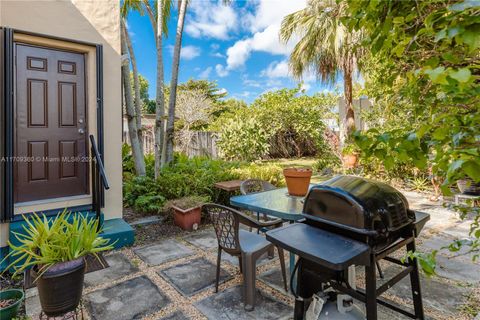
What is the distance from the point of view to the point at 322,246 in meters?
1.30

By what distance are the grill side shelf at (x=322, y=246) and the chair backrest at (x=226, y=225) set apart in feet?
2.30

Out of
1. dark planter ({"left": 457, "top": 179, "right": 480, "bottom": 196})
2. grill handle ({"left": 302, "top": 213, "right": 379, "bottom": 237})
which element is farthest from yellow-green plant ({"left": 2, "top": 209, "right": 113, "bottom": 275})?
dark planter ({"left": 457, "top": 179, "right": 480, "bottom": 196})

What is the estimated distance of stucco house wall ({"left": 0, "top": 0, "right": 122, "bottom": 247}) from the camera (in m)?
2.97

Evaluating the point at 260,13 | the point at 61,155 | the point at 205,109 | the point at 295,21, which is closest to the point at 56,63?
the point at 61,155

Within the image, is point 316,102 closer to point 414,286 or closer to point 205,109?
point 205,109

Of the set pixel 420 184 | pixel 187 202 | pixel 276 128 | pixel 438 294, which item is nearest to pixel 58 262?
pixel 187 202

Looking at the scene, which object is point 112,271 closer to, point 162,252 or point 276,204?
point 162,252

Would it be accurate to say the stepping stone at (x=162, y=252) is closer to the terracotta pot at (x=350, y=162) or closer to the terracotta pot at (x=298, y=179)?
the terracotta pot at (x=298, y=179)

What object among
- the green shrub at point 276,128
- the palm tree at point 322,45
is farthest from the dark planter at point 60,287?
the green shrub at point 276,128

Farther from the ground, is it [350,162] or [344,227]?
[350,162]

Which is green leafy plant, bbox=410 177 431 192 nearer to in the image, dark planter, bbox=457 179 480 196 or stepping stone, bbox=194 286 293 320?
dark planter, bbox=457 179 480 196

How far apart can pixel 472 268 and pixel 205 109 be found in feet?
45.8

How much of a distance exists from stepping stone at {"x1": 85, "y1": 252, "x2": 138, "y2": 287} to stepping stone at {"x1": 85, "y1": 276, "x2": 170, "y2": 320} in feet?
0.56

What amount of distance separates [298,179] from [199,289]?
1296mm
